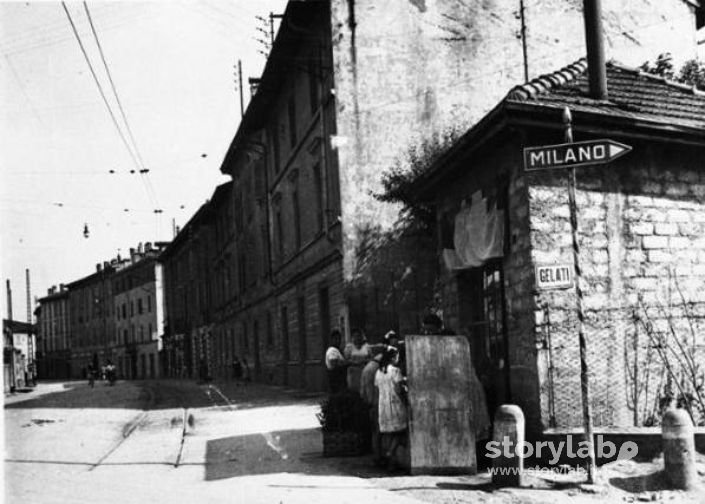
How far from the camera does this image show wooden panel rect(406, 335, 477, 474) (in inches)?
361

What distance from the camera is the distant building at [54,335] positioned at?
9400cm

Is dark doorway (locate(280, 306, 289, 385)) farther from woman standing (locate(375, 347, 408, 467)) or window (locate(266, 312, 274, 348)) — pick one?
woman standing (locate(375, 347, 408, 467))

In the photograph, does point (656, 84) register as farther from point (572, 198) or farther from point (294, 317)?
point (294, 317)

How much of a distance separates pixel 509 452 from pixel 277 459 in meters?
3.60

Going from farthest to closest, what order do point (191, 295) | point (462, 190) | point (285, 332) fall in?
point (191, 295) → point (285, 332) → point (462, 190)

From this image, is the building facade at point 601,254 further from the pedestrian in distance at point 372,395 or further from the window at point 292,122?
the window at point 292,122

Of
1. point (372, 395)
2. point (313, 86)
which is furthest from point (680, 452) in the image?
point (313, 86)

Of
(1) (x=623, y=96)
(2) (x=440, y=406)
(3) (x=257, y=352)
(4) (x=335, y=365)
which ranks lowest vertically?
(2) (x=440, y=406)

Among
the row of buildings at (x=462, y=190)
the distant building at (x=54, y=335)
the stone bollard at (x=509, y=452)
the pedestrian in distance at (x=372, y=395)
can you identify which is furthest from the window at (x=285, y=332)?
the distant building at (x=54, y=335)

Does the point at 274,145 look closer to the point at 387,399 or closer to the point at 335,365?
the point at 335,365

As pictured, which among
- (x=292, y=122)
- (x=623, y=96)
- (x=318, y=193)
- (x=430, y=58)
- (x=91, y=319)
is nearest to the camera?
(x=623, y=96)

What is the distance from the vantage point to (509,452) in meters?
8.30

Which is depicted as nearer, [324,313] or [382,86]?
[382,86]

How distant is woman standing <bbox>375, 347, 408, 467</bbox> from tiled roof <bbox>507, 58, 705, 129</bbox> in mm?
3515
